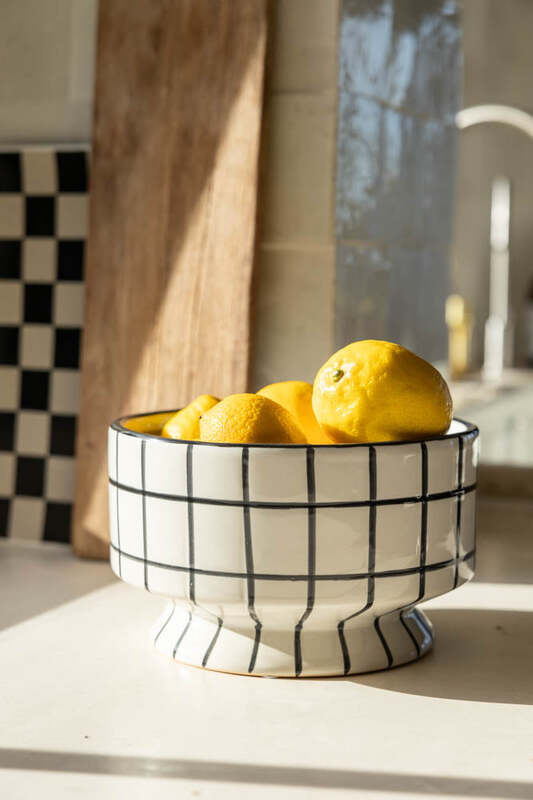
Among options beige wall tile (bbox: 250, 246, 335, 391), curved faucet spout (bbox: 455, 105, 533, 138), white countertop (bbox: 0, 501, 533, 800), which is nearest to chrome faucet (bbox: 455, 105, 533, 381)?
curved faucet spout (bbox: 455, 105, 533, 138)

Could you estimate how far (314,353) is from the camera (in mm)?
1141

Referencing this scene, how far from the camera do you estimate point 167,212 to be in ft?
3.68

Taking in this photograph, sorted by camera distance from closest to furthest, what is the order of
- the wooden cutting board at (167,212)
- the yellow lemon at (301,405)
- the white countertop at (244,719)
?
1. the white countertop at (244,719)
2. the yellow lemon at (301,405)
3. the wooden cutting board at (167,212)

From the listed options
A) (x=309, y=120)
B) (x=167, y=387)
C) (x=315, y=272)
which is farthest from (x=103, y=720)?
(x=309, y=120)

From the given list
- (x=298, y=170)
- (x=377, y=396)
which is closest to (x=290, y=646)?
(x=377, y=396)

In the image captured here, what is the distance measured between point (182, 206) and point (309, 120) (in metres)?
0.18

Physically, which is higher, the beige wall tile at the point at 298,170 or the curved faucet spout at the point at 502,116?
the curved faucet spout at the point at 502,116

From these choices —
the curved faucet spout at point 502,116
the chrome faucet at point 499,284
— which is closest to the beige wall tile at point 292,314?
the curved faucet spout at point 502,116

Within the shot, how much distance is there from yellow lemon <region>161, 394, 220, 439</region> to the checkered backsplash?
1.32 feet

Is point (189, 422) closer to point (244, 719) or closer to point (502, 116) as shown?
point (244, 719)

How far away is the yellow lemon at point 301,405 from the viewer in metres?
0.81

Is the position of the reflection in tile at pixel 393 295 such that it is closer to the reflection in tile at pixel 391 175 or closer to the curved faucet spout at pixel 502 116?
the reflection in tile at pixel 391 175

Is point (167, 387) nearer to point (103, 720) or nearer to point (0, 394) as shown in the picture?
point (0, 394)

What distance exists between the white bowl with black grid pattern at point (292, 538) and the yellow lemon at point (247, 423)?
0.08 feet
